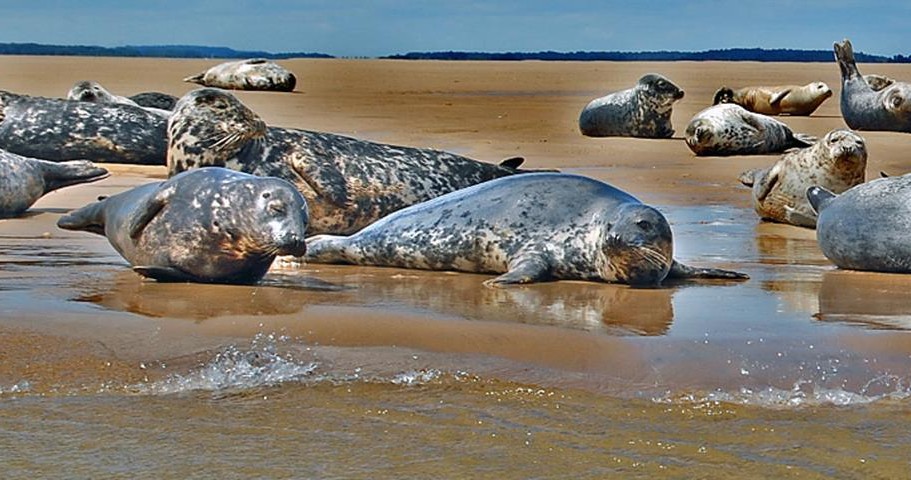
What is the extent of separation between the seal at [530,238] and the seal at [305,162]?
1.12 metres

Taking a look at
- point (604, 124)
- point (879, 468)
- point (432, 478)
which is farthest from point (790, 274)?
point (604, 124)

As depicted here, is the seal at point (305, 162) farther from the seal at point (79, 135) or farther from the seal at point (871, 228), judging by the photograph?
the seal at point (79, 135)

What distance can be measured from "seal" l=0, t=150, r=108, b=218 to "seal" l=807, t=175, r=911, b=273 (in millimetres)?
4104

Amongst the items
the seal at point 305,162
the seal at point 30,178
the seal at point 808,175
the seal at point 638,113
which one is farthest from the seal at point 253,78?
the seal at point 305,162

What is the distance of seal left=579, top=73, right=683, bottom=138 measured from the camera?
1491cm

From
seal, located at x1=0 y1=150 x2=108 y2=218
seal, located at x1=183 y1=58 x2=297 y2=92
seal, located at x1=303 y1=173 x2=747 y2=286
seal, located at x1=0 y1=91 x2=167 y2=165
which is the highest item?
seal, located at x1=183 y1=58 x2=297 y2=92

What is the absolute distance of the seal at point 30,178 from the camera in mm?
7750

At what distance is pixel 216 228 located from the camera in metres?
5.26

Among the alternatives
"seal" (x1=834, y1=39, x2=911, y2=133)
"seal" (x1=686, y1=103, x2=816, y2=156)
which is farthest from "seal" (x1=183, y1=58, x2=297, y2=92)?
"seal" (x1=686, y1=103, x2=816, y2=156)

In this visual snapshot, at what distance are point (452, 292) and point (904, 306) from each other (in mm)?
1563

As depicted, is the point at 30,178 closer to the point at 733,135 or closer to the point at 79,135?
the point at 79,135

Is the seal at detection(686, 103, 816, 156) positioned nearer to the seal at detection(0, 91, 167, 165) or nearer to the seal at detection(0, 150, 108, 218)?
the seal at detection(0, 91, 167, 165)

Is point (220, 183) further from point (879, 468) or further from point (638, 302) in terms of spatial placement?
point (879, 468)

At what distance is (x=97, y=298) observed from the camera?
4.88 metres
